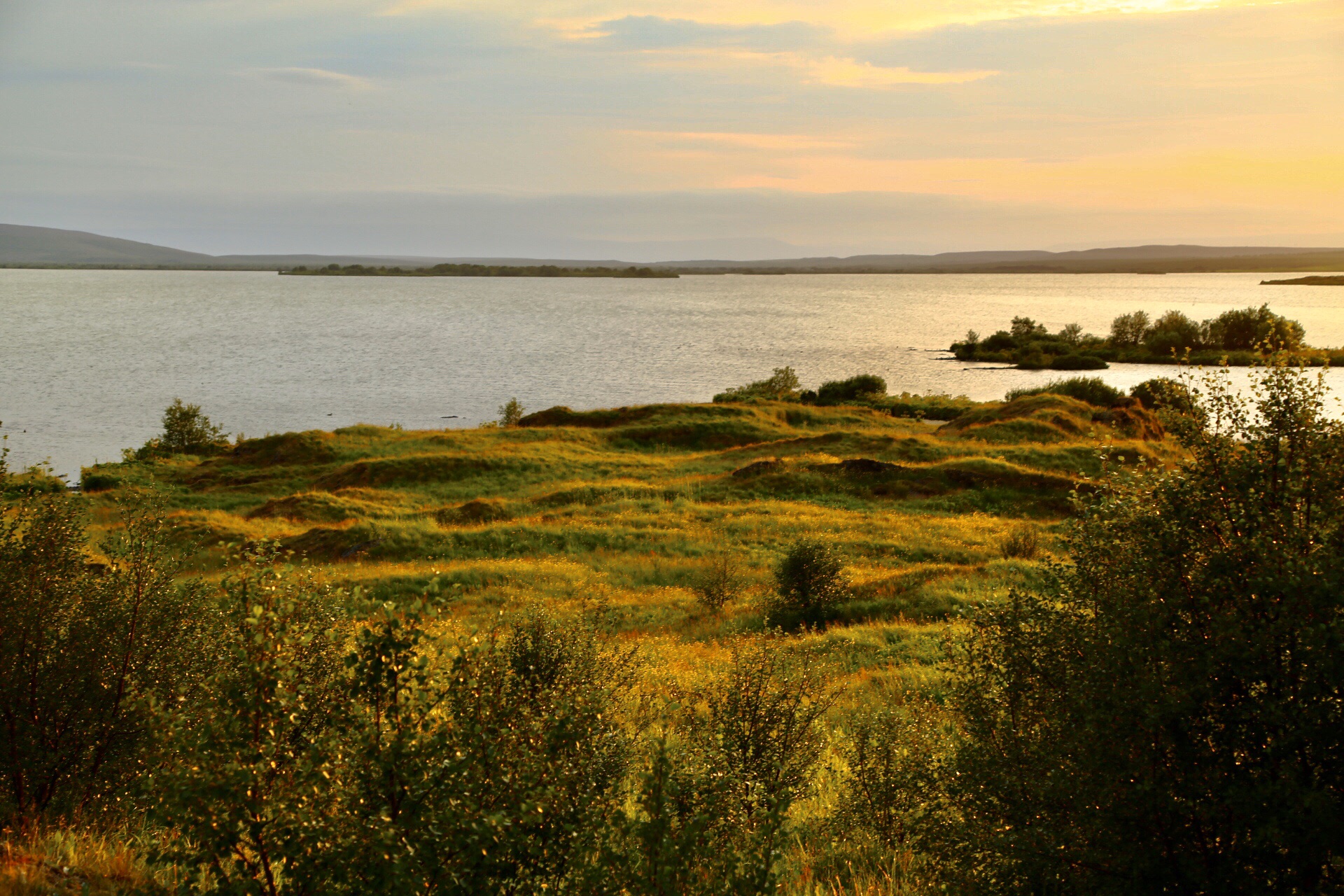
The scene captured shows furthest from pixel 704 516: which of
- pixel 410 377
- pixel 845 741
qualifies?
pixel 410 377

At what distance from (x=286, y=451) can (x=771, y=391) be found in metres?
46.0

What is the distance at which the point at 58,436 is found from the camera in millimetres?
64938

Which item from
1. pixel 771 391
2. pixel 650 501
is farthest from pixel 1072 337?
pixel 650 501

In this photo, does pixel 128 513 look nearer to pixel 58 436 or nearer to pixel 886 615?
pixel 886 615

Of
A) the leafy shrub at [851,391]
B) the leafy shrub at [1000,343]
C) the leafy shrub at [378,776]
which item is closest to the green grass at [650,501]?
the leafy shrub at [378,776]

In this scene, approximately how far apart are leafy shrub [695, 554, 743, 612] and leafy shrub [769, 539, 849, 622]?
1514 millimetres

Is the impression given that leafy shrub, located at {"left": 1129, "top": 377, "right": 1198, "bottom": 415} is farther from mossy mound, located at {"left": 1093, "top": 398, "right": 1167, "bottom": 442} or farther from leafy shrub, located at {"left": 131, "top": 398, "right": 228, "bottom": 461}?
leafy shrub, located at {"left": 131, "top": 398, "right": 228, "bottom": 461}

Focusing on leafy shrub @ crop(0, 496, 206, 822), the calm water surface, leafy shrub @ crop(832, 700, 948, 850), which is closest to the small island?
the calm water surface

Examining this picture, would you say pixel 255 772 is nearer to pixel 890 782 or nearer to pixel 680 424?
pixel 890 782

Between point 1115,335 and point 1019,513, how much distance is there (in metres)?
95.4

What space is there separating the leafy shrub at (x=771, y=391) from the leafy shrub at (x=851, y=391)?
2.93 meters

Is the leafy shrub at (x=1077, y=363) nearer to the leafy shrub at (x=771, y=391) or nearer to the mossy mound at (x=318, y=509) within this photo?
the leafy shrub at (x=771, y=391)

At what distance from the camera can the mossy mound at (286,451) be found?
5012 cm

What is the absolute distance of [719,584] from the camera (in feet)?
80.1
